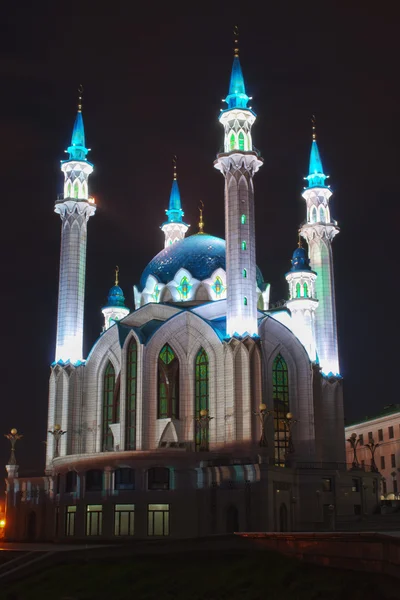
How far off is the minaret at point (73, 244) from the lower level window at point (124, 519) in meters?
13.9

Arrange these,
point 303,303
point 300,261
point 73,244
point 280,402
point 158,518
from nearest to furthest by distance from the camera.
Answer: point 158,518 < point 280,402 < point 303,303 < point 73,244 < point 300,261

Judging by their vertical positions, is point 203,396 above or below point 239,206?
below

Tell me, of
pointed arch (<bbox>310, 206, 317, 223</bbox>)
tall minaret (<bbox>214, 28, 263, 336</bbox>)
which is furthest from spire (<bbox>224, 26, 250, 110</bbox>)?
pointed arch (<bbox>310, 206, 317, 223</bbox>)

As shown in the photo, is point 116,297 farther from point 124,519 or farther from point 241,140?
point 124,519

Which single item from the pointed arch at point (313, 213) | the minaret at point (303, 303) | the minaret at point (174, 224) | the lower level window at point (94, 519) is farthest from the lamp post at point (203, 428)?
the minaret at point (174, 224)

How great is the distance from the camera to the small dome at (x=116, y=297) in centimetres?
6969

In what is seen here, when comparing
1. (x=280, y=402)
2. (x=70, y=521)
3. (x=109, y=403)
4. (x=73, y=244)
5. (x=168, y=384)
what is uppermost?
(x=73, y=244)

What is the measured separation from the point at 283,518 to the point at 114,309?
27.3 m

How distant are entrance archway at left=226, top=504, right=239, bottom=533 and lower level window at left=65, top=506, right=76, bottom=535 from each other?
9524 mm

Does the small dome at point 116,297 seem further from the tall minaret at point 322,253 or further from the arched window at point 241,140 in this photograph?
the arched window at point 241,140

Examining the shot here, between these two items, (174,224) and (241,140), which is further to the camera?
(174,224)

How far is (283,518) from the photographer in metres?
47.4

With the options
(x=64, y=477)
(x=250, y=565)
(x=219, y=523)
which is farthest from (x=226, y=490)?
(x=250, y=565)

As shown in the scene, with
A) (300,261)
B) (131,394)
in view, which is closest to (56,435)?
(131,394)
